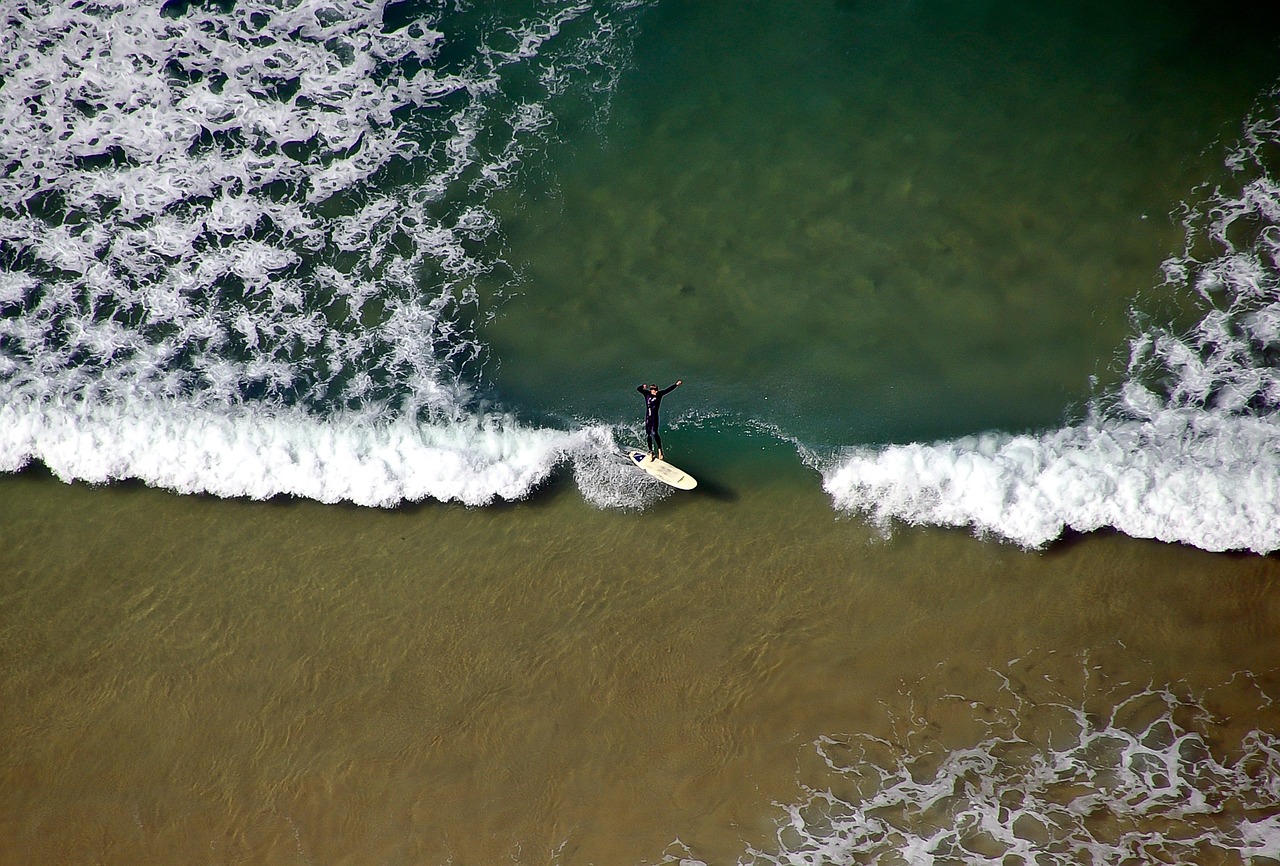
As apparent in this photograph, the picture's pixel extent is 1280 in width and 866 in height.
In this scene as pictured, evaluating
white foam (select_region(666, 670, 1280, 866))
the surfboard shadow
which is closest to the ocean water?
white foam (select_region(666, 670, 1280, 866))

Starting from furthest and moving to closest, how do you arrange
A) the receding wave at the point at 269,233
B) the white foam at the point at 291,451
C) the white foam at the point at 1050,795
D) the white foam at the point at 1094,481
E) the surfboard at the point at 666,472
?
the receding wave at the point at 269,233 < the white foam at the point at 291,451 < the surfboard at the point at 666,472 < the white foam at the point at 1094,481 < the white foam at the point at 1050,795

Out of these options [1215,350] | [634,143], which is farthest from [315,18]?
[1215,350]

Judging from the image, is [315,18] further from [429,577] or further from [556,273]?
[429,577]

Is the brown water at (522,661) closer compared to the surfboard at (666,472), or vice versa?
the brown water at (522,661)

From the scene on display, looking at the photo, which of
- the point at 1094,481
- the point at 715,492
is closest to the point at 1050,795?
the point at 1094,481

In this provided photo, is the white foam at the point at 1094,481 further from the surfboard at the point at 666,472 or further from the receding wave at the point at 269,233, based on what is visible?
the receding wave at the point at 269,233

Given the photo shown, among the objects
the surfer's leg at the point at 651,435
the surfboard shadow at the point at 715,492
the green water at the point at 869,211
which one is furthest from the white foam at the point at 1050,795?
the surfer's leg at the point at 651,435

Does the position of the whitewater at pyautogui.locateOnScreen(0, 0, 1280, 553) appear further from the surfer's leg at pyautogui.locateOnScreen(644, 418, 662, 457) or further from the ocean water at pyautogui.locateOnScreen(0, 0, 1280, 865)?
the surfer's leg at pyautogui.locateOnScreen(644, 418, 662, 457)

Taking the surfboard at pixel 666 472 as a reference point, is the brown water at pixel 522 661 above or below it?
below
